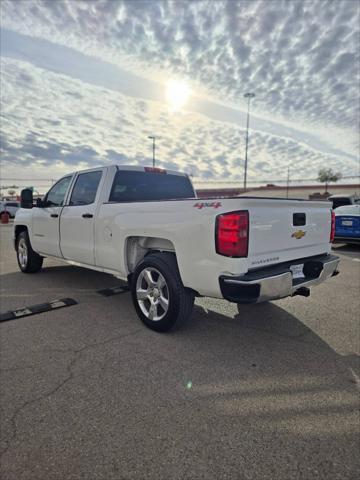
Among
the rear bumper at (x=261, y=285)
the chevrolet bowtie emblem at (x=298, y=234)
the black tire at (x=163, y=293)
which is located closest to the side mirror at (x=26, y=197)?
the black tire at (x=163, y=293)

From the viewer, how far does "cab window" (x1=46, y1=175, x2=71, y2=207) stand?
5.51m

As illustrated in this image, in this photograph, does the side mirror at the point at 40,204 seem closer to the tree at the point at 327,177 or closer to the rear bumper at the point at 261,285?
the rear bumper at the point at 261,285

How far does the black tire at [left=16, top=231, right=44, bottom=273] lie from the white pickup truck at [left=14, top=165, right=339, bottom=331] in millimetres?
1397

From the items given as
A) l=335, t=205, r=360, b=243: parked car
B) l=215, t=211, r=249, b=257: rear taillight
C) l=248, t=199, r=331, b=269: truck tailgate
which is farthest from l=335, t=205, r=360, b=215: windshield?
l=215, t=211, r=249, b=257: rear taillight

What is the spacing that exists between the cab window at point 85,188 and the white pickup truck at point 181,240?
16mm

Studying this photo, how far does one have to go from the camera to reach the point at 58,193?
5719 mm

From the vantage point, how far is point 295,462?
1870mm

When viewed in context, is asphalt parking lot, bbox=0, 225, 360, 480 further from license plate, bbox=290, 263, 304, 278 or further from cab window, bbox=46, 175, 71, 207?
cab window, bbox=46, 175, 71, 207

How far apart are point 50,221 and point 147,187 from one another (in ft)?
6.33


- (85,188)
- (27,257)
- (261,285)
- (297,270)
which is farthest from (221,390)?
(27,257)

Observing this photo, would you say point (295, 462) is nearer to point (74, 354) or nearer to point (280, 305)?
point (74, 354)

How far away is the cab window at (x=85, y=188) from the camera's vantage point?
4781mm

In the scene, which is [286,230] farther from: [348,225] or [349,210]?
[349,210]

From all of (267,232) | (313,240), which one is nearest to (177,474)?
(267,232)
